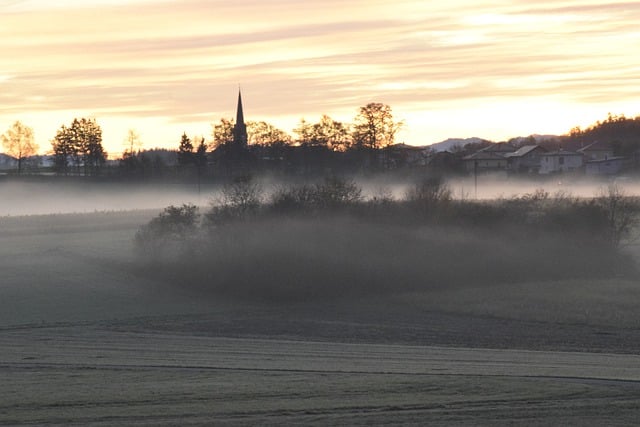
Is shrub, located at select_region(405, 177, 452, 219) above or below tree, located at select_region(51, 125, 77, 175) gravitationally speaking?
below

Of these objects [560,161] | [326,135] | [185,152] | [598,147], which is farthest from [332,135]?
[598,147]

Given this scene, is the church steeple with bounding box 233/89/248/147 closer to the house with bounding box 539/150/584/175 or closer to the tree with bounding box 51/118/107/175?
the tree with bounding box 51/118/107/175

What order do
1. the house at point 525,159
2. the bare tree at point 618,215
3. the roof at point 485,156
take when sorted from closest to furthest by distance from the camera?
the bare tree at point 618,215
the roof at point 485,156
the house at point 525,159

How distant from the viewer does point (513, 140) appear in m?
192

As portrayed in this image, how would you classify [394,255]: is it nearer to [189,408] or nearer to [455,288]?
[455,288]

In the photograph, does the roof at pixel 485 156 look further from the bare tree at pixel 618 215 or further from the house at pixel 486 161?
the bare tree at pixel 618 215

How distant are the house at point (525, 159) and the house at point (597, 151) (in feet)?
24.7

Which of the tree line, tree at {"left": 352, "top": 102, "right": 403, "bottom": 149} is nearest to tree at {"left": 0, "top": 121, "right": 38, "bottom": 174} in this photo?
the tree line

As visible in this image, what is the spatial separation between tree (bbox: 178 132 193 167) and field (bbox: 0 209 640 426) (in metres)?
65.3

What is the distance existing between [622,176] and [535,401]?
12762 centimetres

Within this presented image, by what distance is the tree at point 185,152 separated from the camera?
132125 mm

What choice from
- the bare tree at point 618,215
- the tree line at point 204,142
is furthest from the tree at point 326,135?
the bare tree at point 618,215

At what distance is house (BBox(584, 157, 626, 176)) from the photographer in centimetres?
14750

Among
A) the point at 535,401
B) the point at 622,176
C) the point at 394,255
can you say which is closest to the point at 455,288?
the point at 394,255
